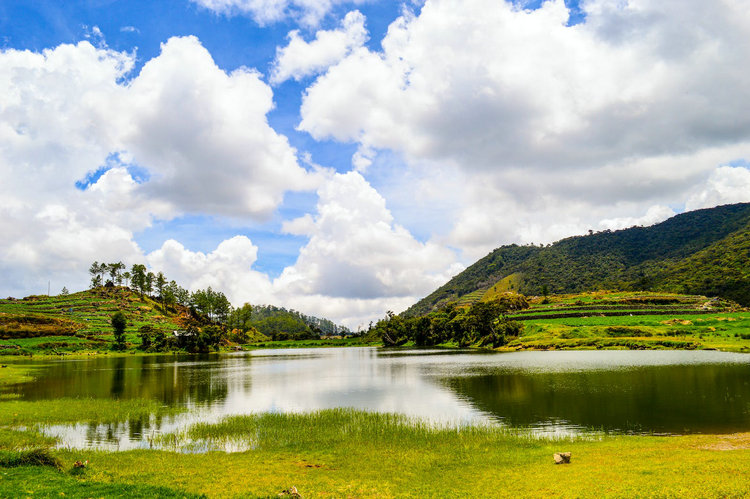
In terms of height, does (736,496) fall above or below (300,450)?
above

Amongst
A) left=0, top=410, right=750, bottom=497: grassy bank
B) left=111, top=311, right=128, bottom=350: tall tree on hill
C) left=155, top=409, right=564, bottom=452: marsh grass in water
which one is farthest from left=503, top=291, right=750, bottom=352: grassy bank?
left=111, top=311, right=128, bottom=350: tall tree on hill

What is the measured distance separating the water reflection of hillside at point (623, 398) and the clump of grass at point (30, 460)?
32214 millimetres

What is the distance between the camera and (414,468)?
80.6ft

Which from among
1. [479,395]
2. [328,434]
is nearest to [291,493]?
[328,434]

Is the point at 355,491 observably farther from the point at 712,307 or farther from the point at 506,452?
the point at 712,307

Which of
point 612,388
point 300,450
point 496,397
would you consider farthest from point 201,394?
point 612,388

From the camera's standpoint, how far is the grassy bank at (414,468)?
1948cm

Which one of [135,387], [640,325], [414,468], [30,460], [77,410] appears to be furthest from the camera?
[640,325]

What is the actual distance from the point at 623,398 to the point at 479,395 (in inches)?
604

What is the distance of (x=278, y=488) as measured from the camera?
20.5 meters

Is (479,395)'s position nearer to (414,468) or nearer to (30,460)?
(414,468)

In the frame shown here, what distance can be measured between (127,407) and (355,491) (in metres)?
38.2

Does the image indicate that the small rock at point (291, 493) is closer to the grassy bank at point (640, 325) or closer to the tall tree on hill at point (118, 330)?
the grassy bank at point (640, 325)

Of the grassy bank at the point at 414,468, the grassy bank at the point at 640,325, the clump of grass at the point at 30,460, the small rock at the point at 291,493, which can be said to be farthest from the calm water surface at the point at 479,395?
the grassy bank at the point at 640,325
